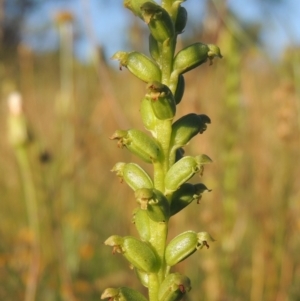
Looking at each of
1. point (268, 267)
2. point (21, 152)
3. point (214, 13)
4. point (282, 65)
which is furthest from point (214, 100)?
point (21, 152)

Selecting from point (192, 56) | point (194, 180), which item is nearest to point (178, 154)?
point (192, 56)

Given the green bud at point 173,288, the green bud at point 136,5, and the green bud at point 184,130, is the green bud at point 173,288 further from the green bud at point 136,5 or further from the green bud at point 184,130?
the green bud at point 136,5

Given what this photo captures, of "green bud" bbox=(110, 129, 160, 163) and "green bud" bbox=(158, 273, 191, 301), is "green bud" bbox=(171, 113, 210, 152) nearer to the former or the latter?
"green bud" bbox=(110, 129, 160, 163)

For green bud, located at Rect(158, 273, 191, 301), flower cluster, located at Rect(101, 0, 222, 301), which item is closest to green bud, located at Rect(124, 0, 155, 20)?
flower cluster, located at Rect(101, 0, 222, 301)

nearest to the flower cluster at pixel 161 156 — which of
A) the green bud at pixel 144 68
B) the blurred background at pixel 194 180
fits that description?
the green bud at pixel 144 68

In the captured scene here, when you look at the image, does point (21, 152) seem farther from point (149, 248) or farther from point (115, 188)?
point (115, 188)

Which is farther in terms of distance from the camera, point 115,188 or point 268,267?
point 115,188

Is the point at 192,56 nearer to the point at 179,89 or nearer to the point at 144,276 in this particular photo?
the point at 179,89
